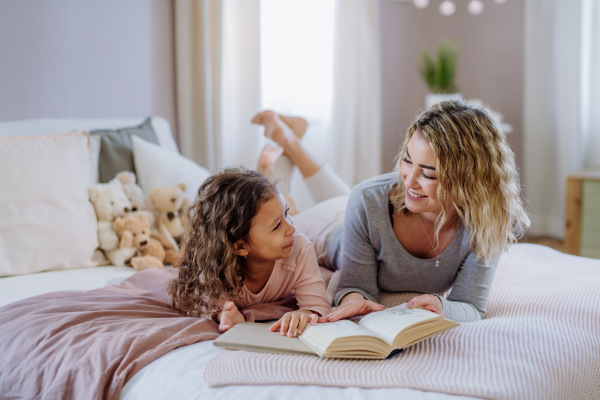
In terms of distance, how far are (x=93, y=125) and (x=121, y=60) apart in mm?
644

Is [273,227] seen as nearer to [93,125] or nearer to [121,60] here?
[93,125]

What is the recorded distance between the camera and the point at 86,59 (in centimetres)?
233

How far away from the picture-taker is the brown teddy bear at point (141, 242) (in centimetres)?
170

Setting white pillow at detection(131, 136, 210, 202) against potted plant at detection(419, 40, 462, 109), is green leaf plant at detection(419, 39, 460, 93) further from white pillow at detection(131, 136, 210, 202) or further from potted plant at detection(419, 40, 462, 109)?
white pillow at detection(131, 136, 210, 202)

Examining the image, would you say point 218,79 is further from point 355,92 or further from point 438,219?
point 438,219

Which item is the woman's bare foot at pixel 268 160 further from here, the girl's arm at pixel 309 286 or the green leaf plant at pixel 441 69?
the green leaf plant at pixel 441 69

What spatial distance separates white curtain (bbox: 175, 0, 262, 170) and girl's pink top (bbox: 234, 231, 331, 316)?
1.68 metres

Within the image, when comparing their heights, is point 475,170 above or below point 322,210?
above

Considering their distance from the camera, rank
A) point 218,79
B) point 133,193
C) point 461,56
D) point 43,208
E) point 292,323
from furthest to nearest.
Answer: point 461,56, point 218,79, point 133,193, point 43,208, point 292,323

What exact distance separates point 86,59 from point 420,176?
1.79 meters

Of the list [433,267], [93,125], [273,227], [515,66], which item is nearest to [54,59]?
[93,125]

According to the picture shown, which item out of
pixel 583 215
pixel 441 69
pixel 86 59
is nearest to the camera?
pixel 86 59

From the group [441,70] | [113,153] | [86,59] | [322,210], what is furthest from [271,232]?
[441,70]

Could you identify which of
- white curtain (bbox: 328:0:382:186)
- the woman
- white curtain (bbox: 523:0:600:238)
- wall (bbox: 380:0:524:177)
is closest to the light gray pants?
the woman
